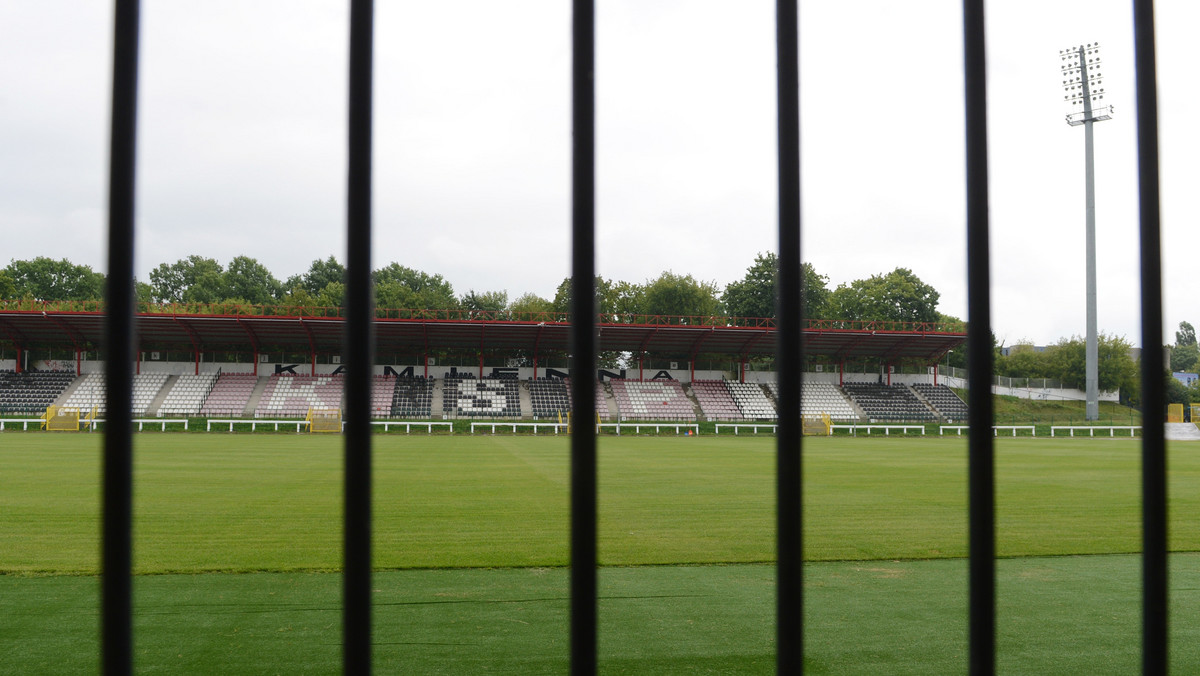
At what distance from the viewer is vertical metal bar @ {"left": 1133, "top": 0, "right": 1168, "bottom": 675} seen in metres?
1.02

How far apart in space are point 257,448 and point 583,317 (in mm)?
23760

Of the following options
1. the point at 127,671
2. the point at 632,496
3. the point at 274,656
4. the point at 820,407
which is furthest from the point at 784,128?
the point at 820,407

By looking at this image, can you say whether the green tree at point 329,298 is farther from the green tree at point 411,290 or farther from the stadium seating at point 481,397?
the stadium seating at point 481,397

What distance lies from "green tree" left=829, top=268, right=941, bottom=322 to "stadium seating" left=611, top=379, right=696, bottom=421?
29226 millimetres

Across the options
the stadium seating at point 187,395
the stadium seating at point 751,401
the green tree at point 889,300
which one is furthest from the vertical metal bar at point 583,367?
the green tree at point 889,300

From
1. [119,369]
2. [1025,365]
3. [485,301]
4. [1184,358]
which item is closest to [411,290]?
[485,301]

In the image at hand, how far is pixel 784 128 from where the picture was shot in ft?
3.22

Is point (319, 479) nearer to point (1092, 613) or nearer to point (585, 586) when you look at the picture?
point (1092, 613)

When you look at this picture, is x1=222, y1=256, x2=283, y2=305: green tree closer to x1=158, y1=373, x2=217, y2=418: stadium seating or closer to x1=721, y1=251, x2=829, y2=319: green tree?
x1=158, y1=373, x2=217, y2=418: stadium seating

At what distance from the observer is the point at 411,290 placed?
72312 millimetres

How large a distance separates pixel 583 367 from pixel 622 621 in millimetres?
4104

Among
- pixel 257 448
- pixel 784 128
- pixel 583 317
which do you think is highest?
pixel 784 128

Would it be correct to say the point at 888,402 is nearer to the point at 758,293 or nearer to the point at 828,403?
the point at 828,403

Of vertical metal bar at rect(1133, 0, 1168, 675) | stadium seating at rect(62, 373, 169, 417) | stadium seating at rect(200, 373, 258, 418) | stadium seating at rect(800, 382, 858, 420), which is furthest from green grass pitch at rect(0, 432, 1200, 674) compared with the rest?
stadium seating at rect(800, 382, 858, 420)
